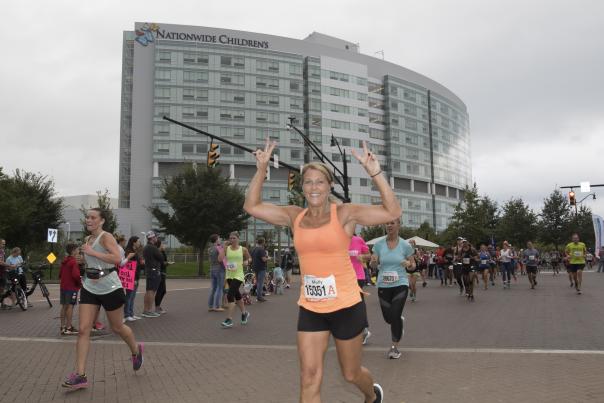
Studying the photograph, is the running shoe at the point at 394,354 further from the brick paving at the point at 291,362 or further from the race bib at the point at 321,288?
the race bib at the point at 321,288

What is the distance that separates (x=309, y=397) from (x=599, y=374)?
4375 millimetres

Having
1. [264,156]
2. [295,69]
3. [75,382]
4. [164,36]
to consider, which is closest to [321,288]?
[264,156]

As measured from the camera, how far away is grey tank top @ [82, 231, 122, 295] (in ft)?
18.7

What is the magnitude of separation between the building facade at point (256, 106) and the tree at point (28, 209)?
32.5 meters

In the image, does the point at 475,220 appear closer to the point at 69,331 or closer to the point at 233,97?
the point at 69,331

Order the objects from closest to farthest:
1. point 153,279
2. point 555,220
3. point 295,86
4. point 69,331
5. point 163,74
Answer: point 69,331 → point 153,279 → point 555,220 → point 163,74 → point 295,86

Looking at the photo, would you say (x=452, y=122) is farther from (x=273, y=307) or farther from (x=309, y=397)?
(x=309, y=397)

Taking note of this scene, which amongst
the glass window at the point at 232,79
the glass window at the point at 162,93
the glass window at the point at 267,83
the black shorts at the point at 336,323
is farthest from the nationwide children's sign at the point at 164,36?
the black shorts at the point at 336,323

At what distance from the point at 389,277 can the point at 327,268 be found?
3.92m

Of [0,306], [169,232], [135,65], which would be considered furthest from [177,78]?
[0,306]

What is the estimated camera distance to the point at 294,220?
12.1 feet

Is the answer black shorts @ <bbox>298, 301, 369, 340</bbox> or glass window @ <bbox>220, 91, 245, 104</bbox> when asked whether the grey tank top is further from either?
glass window @ <bbox>220, 91, 245, 104</bbox>

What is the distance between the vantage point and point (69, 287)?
983cm

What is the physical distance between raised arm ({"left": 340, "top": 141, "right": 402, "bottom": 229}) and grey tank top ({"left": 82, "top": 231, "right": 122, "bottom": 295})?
3.38 m
